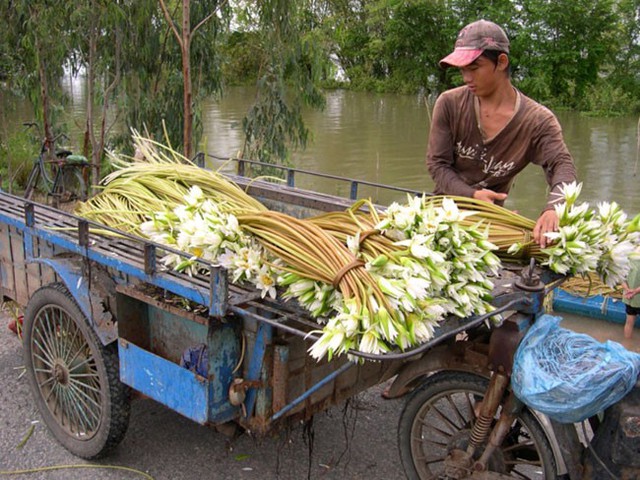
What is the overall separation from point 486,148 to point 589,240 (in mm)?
994

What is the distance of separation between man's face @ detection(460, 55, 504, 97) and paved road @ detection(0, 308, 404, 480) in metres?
1.75

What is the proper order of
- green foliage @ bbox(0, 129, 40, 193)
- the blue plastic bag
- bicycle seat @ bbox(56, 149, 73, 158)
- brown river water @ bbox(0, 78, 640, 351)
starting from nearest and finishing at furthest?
the blue plastic bag < bicycle seat @ bbox(56, 149, 73, 158) < green foliage @ bbox(0, 129, 40, 193) < brown river water @ bbox(0, 78, 640, 351)

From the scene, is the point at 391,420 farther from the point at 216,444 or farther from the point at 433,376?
the point at 433,376

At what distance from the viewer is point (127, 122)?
8.38 metres

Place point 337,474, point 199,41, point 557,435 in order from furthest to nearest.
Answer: point 199,41
point 337,474
point 557,435

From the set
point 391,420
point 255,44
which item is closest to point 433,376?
point 391,420

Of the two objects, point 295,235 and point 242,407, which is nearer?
point 295,235

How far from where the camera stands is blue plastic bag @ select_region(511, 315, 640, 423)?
237 cm

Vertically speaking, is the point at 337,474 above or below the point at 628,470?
below

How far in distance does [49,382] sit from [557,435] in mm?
2760

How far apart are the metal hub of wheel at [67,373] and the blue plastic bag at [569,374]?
6.99 ft

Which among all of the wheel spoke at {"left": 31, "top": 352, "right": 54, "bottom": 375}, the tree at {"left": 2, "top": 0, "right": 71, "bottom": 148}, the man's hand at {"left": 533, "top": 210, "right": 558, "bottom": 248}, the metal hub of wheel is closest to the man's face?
the man's hand at {"left": 533, "top": 210, "right": 558, "bottom": 248}

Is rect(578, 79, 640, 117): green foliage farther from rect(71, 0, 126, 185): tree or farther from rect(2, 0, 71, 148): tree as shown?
rect(2, 0, 71, 148): tree

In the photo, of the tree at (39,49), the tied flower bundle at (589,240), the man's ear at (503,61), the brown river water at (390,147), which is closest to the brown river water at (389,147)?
the brown river water at (390,147)
